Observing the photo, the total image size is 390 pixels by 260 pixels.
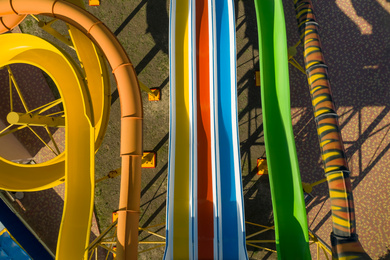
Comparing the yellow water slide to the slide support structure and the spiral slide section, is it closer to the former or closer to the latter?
the spiral slide section

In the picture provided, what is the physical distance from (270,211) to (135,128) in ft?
25.8

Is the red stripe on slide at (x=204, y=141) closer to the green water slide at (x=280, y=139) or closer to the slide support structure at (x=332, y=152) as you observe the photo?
the green water slide at (x=280, y=139)

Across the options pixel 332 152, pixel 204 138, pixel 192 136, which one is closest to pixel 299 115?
pixel 332 152

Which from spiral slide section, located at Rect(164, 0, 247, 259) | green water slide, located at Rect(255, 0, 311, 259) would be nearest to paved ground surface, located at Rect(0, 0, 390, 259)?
spiral slide section, located at Rect(164, 0, 247, 259)

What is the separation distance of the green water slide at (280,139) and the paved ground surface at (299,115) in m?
2.64

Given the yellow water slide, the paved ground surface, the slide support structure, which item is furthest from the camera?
the paved ground surface

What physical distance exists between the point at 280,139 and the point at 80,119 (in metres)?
7.16

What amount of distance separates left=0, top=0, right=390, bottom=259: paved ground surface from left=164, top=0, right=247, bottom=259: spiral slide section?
248 cm

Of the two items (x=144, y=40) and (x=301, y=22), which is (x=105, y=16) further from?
(x=301, y=22)

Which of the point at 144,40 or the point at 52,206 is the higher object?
the point at 144,40

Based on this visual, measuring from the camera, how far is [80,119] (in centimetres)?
798

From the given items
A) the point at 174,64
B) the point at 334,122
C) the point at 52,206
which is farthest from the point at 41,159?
the point at 334,122

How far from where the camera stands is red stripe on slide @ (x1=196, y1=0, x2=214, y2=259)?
798 cm

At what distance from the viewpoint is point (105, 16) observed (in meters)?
12.0
